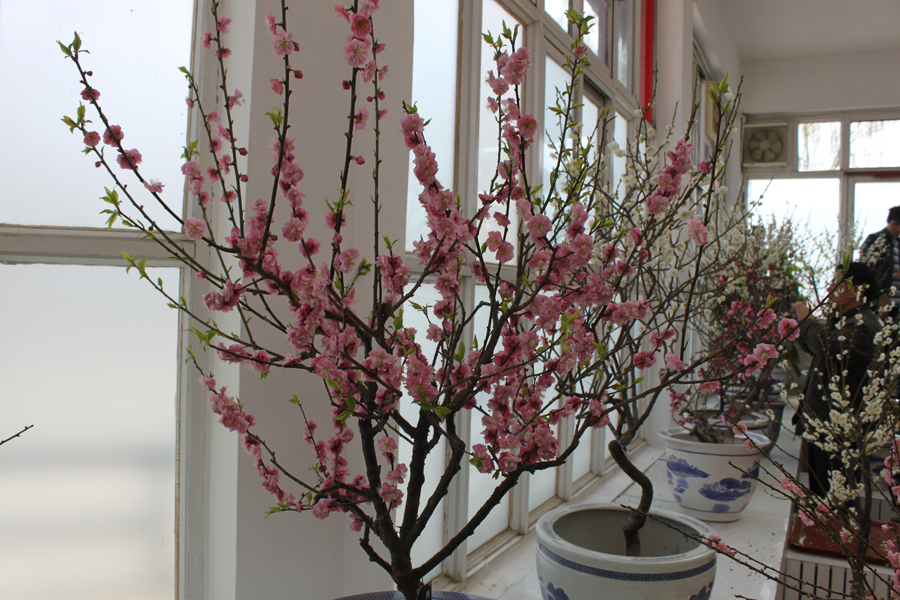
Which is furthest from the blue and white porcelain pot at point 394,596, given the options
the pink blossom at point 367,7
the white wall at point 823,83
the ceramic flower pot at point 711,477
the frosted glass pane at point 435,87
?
the white wall at point 823,83

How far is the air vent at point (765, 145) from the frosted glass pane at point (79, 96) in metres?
8.06

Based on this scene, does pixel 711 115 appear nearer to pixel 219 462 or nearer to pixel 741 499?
pixel 741 499

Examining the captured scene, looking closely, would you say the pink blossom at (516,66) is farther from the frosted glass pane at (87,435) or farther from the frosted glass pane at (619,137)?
the frosted glass pane at (619,137)

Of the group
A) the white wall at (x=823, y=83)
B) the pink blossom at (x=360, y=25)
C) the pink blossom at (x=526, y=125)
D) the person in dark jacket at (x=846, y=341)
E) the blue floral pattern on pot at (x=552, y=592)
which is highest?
the white wall at (x=823, y=83)

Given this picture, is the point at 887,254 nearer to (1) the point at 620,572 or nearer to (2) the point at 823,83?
(1) the point at 620,572

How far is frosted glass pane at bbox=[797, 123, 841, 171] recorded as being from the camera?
7.47 m

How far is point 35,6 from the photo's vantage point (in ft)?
3.17

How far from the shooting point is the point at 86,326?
1058 mm

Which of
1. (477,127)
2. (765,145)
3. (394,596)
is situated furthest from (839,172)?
(394,596)

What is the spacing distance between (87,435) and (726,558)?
1.83m

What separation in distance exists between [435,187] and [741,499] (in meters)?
1.95

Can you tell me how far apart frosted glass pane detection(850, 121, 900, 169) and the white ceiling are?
0.86 meters

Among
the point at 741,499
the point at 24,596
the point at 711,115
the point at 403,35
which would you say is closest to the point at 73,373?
the point at 24,596

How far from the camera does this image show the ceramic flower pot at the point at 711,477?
2.08m
